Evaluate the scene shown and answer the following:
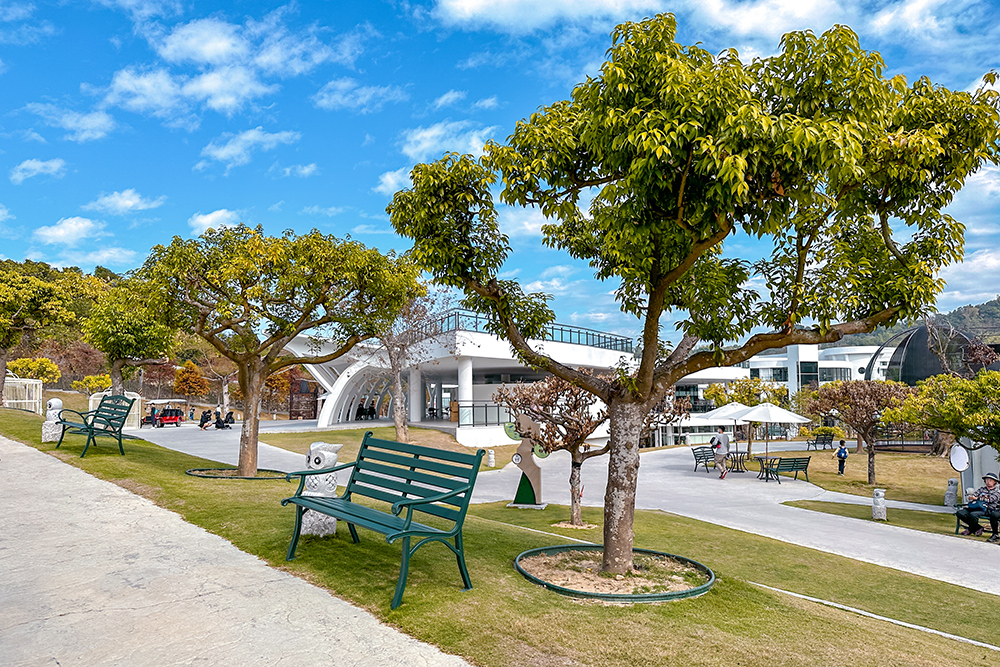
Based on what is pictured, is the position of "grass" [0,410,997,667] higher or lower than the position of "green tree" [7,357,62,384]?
lower

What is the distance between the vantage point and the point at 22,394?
2812 centimetres

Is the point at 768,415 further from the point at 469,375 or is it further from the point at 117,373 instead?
the point at 117,373

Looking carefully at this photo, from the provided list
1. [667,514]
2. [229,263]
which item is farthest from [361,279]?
[667,514]

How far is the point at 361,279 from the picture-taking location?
36.6 ft

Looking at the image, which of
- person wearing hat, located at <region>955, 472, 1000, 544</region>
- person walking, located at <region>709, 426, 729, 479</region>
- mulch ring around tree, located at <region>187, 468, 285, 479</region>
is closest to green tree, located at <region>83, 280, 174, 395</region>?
mulch ring around tree, located at <region>187, 468, 285, 479</region>

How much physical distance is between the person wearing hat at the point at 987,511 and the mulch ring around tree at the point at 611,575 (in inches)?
350

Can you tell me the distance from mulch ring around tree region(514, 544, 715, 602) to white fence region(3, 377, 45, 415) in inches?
1147

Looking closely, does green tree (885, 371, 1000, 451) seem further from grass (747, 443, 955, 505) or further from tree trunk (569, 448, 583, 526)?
tree trunk (569, 448, 583, 526)

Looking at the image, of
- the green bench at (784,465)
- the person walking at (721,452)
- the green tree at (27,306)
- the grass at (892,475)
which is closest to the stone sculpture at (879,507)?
the grass at (892,475)

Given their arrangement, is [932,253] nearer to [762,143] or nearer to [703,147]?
[762,143]

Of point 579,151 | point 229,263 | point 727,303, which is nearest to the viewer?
point 579,151

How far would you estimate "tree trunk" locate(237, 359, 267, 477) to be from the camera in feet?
38.1

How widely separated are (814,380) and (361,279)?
54.4m

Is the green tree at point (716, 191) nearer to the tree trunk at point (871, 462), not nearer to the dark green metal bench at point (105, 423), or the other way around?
the dark green metal bench at point (105, 423)
